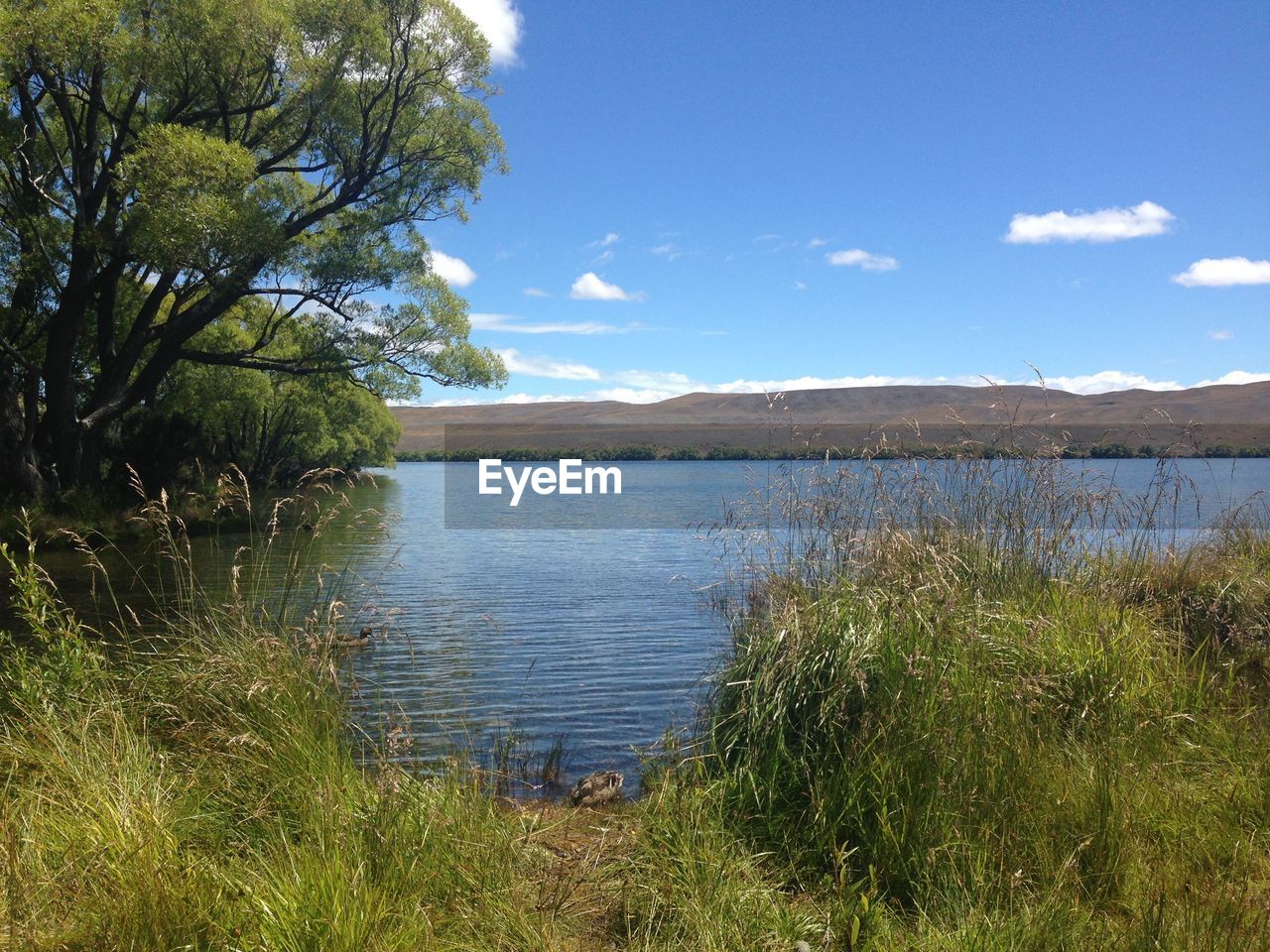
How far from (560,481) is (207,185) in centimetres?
4555

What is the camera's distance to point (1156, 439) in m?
8.80

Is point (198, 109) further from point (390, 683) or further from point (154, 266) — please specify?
point (390, 683)

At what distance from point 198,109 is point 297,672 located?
21.8m

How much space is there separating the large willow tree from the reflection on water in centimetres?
454

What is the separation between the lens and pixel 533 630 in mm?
12461

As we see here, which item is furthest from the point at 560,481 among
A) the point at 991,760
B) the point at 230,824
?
the point at 991,760

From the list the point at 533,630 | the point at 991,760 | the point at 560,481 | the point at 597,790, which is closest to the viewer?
the point at 991,760

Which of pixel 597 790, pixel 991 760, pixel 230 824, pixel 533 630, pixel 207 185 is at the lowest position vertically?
pixel 533 630

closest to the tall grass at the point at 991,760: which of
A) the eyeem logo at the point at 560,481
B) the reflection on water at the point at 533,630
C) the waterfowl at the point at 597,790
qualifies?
the waterfowl at the point at 597,790

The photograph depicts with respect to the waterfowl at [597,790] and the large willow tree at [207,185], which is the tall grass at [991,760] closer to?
the waterfowl at [597,790]

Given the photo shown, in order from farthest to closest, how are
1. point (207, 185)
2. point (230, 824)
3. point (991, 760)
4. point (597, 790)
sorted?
1. point (207, 185)
2. point (597, 790)
3. point (991, 760)
4. point (230, 824)

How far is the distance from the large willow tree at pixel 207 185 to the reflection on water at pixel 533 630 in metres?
4.54

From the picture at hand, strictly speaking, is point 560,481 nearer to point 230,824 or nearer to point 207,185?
point 207,185

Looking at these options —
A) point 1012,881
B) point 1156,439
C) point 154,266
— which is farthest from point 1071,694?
point 154,266
